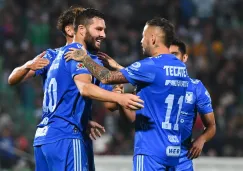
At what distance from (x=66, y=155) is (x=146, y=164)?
31.3 inches

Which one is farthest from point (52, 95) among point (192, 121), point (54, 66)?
point (192, 121)

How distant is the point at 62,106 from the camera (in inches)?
298

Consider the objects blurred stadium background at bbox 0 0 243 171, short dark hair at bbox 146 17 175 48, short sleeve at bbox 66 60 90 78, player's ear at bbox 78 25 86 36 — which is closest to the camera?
short sleeve at bbox 66 60 90 78

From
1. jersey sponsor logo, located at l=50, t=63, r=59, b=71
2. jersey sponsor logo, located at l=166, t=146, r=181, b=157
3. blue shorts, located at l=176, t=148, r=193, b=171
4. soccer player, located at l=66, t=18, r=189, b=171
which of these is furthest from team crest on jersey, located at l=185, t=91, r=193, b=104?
jersey sponsor logo, located at l=50, t=63, r=59, b=71

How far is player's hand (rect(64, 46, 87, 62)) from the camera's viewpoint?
7.45 meters

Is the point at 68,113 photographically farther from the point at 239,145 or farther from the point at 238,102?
the point at 238,102

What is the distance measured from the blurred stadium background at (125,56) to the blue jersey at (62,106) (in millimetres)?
5885

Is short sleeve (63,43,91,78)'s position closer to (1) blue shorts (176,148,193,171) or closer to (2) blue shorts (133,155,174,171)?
(2) blue shorts (133,155,174,171)

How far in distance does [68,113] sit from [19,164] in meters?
6.17

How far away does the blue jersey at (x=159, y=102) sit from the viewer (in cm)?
746

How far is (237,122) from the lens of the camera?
54.3 feet

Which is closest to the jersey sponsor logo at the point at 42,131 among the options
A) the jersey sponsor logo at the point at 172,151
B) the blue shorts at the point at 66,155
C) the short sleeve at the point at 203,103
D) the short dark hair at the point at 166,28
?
the blue shorts at the point at 66,155

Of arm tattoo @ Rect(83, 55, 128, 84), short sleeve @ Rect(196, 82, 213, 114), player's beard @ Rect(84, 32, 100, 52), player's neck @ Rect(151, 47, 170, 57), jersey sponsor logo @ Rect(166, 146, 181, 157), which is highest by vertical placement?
player's beard @ Rect(84, 32, 100, 52)

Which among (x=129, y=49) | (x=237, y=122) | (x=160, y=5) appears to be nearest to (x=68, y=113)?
(x=237, y=122)
